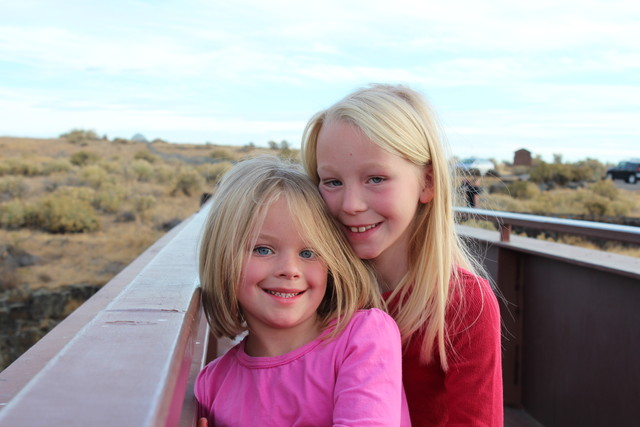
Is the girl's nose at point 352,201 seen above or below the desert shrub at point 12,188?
above

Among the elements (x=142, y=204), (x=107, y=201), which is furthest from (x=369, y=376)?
(x=107, y=201)

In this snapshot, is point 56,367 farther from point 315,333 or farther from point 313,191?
point 313,191

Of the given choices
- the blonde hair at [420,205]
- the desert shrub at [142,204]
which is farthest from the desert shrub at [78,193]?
the blonde hair at [420,205]

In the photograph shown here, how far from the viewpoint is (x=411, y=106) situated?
198cm

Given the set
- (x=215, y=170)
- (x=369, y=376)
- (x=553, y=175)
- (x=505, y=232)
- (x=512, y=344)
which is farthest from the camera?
(x=553, y=175)

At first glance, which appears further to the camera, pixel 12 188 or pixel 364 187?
pixel 12 188

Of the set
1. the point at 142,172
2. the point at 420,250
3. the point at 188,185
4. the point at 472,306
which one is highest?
the point at 420,250

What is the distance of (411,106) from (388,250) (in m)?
0.42

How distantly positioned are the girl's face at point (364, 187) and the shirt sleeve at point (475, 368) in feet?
0.96

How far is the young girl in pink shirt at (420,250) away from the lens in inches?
71.5

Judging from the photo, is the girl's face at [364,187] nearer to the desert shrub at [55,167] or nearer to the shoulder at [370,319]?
the shoulder at [370,319]

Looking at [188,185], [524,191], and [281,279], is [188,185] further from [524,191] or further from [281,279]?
[281,279]

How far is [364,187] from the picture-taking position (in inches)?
72.8

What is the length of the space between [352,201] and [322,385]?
0.50m
